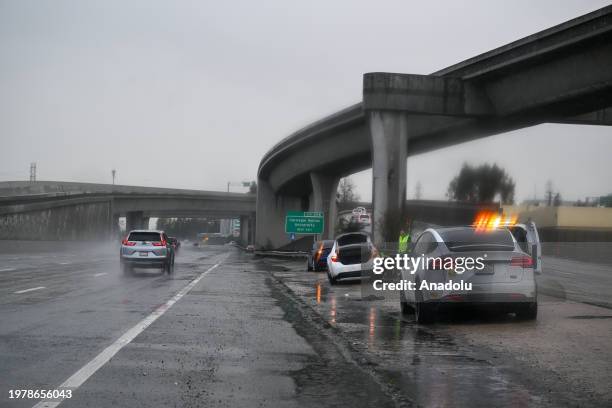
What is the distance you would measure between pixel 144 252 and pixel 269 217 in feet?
160

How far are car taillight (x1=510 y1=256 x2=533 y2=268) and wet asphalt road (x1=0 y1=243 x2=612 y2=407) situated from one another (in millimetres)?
1004

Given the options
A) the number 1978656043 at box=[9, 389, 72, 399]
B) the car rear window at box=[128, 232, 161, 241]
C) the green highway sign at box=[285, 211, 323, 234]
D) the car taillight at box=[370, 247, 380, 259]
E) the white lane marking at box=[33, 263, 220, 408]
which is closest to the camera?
the number 1978656043 at box=[9, 389, 72, 399]

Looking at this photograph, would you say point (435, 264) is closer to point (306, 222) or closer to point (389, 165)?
point (389, 165)

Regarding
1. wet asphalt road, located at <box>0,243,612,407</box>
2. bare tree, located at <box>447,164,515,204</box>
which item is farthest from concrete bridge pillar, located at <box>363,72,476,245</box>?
wet asphalt road, located at <box>0,243,612,407</box>

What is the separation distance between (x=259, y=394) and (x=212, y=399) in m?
0.47

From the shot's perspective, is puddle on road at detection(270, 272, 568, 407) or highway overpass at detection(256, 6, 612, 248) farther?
highway overpass at detection(256, 6, 612, 248)

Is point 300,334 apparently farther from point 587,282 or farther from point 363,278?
point 587,282

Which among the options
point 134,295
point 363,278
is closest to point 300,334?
point 134,295

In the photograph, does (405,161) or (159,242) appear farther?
(405,161)

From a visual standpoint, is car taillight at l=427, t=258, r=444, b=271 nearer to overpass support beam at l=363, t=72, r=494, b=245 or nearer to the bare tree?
the bare tree

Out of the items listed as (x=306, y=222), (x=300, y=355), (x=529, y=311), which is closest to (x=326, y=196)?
(x=306, y=222)

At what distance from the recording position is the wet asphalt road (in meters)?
7.34

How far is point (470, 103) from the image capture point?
35188mm

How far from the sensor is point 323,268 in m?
35.3
